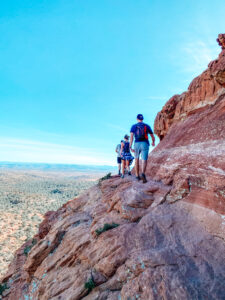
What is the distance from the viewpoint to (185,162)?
7.30 meters

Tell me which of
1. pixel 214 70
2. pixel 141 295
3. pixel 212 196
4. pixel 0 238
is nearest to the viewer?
pixel 141 295

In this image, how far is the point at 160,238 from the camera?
514cm

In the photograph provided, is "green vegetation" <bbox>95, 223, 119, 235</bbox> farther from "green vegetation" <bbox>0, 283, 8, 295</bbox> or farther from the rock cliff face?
"green vegetation" <bbox>0, 283, 8, 295</bbox>

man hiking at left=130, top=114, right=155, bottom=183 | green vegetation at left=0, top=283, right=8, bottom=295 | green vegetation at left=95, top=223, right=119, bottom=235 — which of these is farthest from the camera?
green vegetation at left=0, top=283, right=8, bottom=295

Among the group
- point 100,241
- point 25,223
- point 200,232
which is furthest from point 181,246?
point 25,223

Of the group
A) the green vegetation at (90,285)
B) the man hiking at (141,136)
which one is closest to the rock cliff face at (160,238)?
the green vegetation at (90,285)

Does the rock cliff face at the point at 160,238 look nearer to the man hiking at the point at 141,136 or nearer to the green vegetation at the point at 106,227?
the green vegetation at the point at 106,227

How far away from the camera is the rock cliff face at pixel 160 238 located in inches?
158

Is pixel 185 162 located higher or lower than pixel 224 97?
lower

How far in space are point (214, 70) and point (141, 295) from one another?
31.6 ft

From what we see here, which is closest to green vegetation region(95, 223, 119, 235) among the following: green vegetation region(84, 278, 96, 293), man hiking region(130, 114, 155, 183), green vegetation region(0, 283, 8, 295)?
green vegetation region(84, 278, 96, 293)

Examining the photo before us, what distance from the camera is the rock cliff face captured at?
13.2 feet

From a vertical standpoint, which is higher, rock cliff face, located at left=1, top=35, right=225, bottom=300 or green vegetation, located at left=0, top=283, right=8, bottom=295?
rock cliff face, located at left=1, top=35, right=225, bottom=300

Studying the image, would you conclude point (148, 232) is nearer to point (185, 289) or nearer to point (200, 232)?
point (200, 232)
